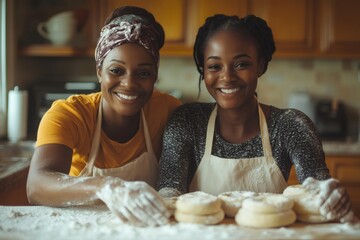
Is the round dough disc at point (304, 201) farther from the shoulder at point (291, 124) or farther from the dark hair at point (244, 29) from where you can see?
the dark hair at point (244, 29)

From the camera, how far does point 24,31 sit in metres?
3.14

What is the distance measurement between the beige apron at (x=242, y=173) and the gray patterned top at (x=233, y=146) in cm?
2

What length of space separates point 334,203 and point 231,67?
511mm

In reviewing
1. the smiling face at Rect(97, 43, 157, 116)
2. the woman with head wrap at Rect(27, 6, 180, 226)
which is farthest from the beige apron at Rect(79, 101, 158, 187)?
the smiling face at Rect(97, 43, 157, 116)

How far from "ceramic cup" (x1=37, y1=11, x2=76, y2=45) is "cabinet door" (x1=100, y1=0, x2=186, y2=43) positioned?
8.1 inches

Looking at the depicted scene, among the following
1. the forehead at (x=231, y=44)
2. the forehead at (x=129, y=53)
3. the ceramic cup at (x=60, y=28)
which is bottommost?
the forehead at (x=129, y=53)

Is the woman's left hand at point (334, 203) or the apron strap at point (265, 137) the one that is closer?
the woman's left hand at point (334, 203)

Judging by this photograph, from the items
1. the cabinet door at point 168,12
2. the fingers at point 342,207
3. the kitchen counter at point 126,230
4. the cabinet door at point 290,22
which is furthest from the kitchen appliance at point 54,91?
the fingers at point 342,207

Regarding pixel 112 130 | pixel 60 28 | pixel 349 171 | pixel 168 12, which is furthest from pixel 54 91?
pixel 349 171

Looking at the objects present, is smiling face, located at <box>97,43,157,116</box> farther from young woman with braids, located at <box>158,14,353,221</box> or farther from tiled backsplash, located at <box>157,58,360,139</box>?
tiled backsplash, located at <box>157,58,360,139</box>

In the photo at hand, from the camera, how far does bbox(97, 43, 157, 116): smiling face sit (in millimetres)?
1441

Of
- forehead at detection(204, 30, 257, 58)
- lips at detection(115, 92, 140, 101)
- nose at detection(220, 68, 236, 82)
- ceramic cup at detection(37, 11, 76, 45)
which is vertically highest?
ceramic cup at detection(37, 11, 76, 45)

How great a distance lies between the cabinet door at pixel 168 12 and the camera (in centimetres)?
295

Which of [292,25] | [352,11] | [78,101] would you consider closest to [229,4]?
[292,25]
